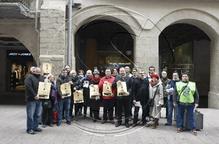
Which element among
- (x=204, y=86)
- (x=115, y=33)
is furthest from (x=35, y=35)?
(x=204, y=86)

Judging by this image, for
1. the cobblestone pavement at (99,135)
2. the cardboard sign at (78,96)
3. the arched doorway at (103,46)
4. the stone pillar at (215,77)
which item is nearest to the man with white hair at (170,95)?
the cobblestone pavement at (99,135)

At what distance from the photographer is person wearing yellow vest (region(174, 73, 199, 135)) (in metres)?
13.7

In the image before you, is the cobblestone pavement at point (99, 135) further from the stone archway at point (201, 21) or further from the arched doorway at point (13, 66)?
the arched doorway at point (13, 66)

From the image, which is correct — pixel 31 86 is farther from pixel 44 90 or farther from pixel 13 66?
pixel 13 66

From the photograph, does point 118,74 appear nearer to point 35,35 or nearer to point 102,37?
point 35,35

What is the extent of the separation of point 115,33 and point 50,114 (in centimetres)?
1163

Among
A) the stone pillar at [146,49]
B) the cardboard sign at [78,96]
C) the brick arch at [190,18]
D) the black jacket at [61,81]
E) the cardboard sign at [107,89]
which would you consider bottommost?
the cardboard sign at [78,96]

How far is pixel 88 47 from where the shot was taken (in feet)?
88.7

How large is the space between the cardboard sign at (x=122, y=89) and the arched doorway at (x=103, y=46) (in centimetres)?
1076

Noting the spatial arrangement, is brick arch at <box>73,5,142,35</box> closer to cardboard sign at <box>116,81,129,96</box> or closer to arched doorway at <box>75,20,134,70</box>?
arched doorway at <box>75,20,134,70</box>

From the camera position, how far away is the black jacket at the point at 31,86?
12844 millimetres

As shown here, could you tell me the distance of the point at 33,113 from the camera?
1300 cm

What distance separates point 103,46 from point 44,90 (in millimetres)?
13942

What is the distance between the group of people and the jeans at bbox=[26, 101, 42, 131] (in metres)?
0.03
